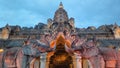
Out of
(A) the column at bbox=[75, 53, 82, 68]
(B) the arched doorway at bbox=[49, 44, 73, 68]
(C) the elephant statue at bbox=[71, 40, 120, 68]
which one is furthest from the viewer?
(B) the arched doorway at bbox=[49, 44, 73, 68]

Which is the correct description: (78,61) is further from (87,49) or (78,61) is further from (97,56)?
(97,56)

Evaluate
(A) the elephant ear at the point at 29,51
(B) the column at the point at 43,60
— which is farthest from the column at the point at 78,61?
(A) the elephant ear at the point at 29,51

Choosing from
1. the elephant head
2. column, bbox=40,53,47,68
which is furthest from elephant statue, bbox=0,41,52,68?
the elephant head

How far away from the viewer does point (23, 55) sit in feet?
31.0

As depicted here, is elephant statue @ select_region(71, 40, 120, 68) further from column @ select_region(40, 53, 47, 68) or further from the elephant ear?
the elephant ear

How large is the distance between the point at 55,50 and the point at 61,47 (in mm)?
370

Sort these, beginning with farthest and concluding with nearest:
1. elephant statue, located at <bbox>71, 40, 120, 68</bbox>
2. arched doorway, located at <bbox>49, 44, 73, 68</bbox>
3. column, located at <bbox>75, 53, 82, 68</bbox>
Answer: arched doorway, located at <bbox>49, 44, 73, 68</bbox>, column, located at <bbox>75, 53, 82, 68</bbox>, elephant statue, located at <bbox>71, 40, 120, 68</bbox>

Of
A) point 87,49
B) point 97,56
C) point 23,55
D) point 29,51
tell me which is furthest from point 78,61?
point 23,55

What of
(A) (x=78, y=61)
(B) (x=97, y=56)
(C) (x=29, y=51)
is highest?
(C) (x=29, y=51)

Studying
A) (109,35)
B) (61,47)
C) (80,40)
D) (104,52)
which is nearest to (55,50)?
(61,47)

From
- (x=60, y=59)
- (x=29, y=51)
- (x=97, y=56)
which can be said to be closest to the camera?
(x=97, y=56)

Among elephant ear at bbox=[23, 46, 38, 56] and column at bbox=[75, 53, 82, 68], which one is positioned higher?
elephant ear at bbox=[23, 46, 38, 56]

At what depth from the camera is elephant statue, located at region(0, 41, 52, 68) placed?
31.0 ft

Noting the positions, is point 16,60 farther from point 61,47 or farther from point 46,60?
point 61,47
